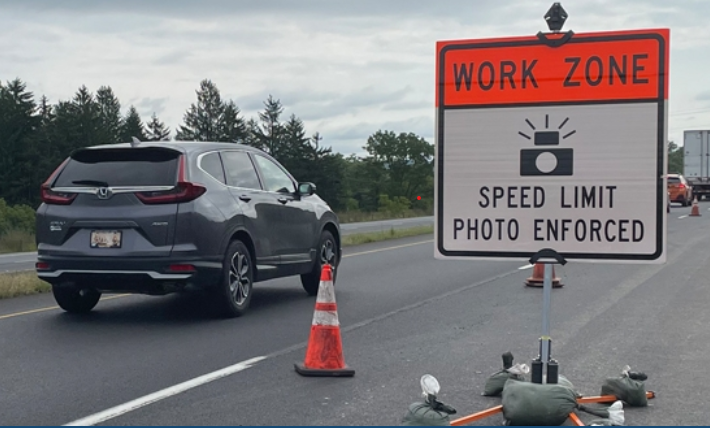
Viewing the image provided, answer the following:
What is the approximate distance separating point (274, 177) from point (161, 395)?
5.25 m

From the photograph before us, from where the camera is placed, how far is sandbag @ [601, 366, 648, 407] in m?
5.90

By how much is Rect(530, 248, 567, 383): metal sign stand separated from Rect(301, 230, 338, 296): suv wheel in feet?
21.4

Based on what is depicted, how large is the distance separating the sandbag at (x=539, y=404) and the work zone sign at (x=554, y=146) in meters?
0.76

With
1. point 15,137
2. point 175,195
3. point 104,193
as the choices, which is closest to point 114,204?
point 104,193

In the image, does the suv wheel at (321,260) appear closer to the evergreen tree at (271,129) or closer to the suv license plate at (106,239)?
the suv license plate at (106,239)

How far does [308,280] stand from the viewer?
1195 cm

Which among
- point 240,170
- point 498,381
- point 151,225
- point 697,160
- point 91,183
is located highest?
point 697,160

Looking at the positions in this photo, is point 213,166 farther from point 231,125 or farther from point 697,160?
point 231,125

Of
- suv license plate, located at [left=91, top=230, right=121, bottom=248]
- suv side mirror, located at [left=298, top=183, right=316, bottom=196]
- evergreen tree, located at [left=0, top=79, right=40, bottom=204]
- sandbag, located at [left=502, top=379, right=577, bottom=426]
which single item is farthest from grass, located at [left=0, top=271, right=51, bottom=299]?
evergreen tree, located at [left=0, top=79, right=40, bottom=204]

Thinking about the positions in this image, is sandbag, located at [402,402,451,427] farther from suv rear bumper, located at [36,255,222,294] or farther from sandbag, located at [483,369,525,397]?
suv rear bumper, located at [36,255,222,294]

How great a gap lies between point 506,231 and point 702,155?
54312mm

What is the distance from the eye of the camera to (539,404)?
525 cm

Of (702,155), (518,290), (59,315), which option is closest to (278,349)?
(59,315)

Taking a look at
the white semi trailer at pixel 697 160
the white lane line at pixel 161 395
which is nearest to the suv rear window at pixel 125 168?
the white lane line at pixel 161 395
